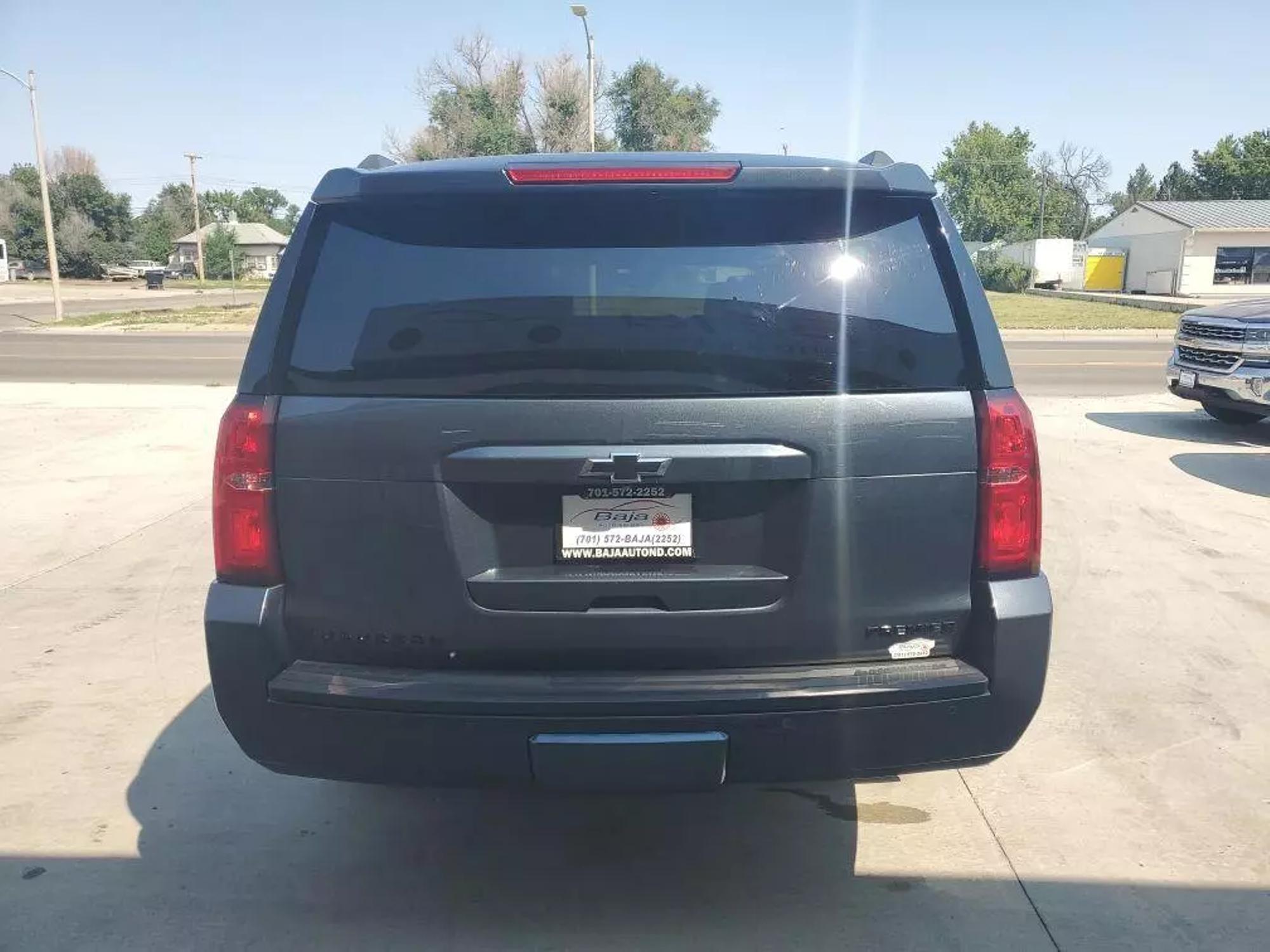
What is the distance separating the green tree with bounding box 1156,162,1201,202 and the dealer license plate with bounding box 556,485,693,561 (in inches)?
3766

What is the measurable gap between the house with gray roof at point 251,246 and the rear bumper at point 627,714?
99.8 m

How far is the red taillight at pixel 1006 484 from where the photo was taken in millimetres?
2658

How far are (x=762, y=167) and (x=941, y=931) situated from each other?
84.2 inches

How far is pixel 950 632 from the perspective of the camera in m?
2.71

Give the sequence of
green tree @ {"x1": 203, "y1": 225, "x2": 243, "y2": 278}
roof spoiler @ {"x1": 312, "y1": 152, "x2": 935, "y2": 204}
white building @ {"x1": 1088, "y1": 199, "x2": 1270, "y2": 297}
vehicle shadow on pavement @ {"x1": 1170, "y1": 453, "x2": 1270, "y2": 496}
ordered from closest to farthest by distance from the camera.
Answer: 1. roof spoiler @ {"x1": 312, "y1": 152, "x2": 935, "y2": 204}
2. vehicle shadow on pavement @ {"x1": 1170, "y1": 453, "x2": 1270, "y2": 496}
3. white building @ {"x1": 1088, "y1": 199, "x2": 1270, "y2": 297}
4. green tree @ {"x1": 203, "y1": 225, "x2": 243, "y2": 278}

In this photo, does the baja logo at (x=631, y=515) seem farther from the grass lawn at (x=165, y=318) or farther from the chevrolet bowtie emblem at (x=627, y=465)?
the grass lawn at (x=165, y=318)

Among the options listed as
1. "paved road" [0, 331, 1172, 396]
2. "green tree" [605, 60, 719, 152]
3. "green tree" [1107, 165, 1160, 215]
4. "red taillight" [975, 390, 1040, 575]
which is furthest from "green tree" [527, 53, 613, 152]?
"green tree" [1107, 165, 1160, 215]

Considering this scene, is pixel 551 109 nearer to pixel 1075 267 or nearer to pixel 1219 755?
pixel 1075 267

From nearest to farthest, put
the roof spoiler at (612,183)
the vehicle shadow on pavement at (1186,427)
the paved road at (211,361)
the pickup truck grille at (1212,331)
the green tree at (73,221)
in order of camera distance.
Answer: the roof spoiler at (612,183)
the pickup truck grille at (1212,331)
the vehicle shadow on pavement at (1186,427)
the paved road at (211,361)
the green tree at (73,221)

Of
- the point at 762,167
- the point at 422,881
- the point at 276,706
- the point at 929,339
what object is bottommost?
the point at 422,881

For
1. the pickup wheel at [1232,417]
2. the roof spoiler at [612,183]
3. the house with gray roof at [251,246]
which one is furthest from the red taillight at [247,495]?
the house with gray roof at [251,246]

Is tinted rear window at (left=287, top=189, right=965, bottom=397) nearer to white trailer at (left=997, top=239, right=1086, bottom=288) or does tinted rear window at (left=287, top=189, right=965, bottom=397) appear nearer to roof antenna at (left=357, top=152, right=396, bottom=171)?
roof antenna at (left=357, top=152, right=396, bottom=171)

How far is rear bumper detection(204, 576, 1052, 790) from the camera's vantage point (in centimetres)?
257

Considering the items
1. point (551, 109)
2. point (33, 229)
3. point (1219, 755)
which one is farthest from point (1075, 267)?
point (33, 229)
